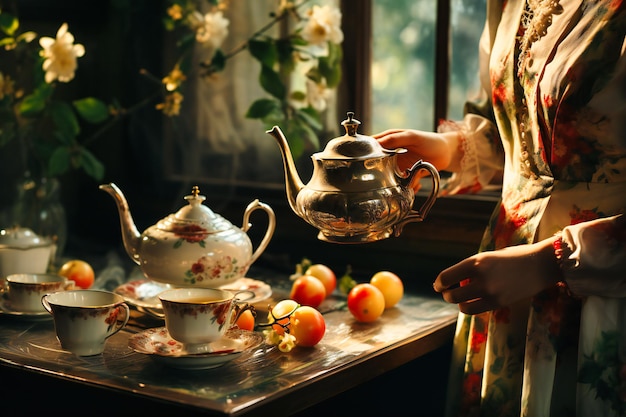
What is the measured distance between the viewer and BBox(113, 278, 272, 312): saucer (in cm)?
162

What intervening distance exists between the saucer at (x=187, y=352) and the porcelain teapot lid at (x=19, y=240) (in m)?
0.47

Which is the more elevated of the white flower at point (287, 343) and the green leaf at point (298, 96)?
the green leaf at point (298, 96)

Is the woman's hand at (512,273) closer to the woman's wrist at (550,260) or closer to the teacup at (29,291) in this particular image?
the woman's wrist at (550,260)

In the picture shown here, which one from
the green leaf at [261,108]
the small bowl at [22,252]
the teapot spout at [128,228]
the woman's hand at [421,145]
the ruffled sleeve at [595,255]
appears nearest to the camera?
the ruffled sleeve at [595,255]

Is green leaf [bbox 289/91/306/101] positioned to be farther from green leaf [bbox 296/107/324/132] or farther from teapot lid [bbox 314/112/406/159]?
teapot lid [bbox 314/112/406/159]

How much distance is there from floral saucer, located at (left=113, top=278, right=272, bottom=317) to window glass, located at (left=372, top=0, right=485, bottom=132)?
0.57 metres

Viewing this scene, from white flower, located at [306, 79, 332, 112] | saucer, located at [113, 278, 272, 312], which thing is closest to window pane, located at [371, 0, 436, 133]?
white flower, located at [306, 79, 332, 112]

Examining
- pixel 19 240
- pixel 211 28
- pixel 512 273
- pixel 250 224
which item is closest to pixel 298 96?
pixel 211 28

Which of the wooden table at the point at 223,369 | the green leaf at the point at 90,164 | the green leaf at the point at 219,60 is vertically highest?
the green leaf at the point at 219,60

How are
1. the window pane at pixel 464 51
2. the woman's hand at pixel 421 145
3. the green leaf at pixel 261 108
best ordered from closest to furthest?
the woman's hand at pixel 421 145 → the window pane at pixel 464 51 → the green leaf at pixel 261 108

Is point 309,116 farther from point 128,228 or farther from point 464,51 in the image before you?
point 128,228

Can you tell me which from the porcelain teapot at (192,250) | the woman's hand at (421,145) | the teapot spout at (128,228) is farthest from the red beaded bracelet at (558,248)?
the teapot spout at (128,228)

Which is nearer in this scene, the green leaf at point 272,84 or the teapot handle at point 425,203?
the teapot handle at point 425,203

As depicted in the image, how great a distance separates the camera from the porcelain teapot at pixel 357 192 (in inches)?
49.4
